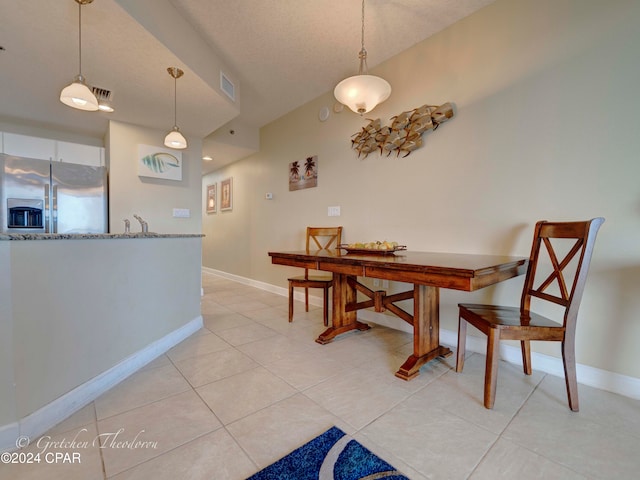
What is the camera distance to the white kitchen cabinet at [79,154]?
3.49 meters

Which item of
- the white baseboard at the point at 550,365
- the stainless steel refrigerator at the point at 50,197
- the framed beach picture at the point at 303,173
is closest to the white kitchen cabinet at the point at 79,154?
the stainless steel refrigerator at the point at 50,197

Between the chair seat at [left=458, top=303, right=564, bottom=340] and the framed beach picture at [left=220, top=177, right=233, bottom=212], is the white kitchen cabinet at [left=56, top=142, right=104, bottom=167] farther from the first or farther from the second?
the chair seat at [left=458, top=303, right=564, bottom=340]

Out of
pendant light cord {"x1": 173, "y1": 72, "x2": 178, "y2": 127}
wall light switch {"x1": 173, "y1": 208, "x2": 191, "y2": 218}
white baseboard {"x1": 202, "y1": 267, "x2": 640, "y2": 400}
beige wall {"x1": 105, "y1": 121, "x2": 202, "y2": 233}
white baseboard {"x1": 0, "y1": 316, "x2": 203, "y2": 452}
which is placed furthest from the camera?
wall light switch {"x1": 173, "y1": 208, "x2": 191, "y2": 218}

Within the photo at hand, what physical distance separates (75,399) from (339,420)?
1.36 metres

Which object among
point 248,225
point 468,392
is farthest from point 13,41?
point 468,392

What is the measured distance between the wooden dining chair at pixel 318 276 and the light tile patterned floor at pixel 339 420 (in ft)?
2.60

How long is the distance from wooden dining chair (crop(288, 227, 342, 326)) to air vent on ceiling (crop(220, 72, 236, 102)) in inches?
66.4

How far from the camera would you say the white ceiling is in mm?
1794

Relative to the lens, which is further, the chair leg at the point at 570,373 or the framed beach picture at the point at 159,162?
the framed beach picture at the point at 159,162

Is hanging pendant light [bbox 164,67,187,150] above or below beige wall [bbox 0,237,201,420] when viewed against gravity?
above

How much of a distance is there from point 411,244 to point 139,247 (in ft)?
7.21

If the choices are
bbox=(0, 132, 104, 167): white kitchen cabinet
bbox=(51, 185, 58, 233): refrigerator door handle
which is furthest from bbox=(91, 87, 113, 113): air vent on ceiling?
bbox=(0, 132, 104, 167): white kitchen cabinet

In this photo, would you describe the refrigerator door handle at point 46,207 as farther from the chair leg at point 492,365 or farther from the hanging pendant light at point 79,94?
the chair leg at point 492,365

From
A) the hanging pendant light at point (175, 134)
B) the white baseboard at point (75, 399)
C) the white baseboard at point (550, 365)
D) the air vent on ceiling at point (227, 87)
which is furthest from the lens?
the air vent on ceiling at point (227, 87)
